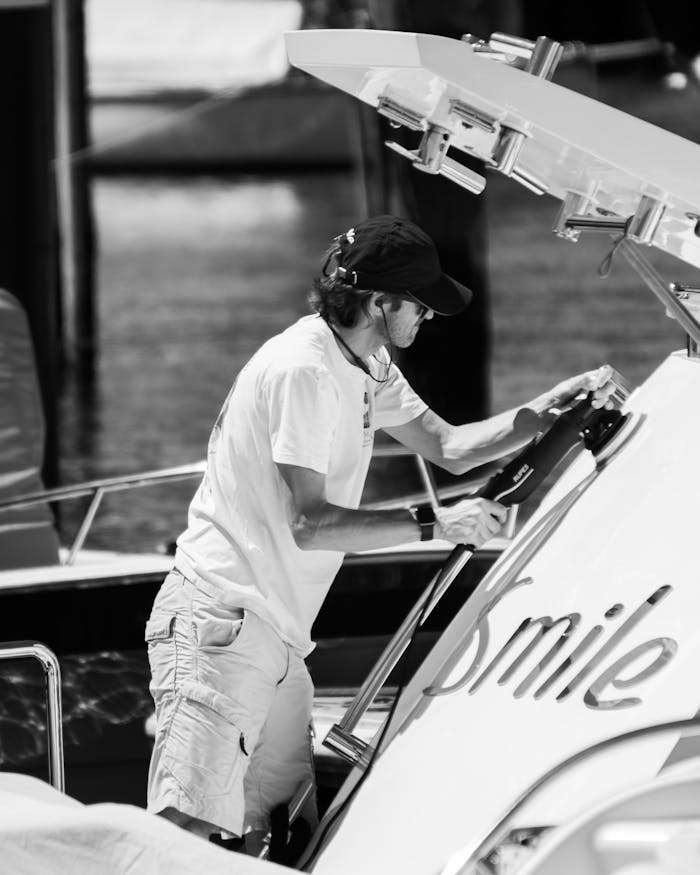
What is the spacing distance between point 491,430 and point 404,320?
0.40 metres

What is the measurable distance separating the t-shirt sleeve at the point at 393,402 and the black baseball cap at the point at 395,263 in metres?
0.34

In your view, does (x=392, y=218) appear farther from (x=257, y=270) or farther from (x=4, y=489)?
(x=257, y=270)

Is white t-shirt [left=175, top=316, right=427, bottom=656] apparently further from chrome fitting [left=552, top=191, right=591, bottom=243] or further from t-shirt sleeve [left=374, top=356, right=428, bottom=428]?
chrome fitting [left=552, top=191, right=591, bottom=243]

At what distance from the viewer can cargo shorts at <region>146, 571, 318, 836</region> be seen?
239 cm

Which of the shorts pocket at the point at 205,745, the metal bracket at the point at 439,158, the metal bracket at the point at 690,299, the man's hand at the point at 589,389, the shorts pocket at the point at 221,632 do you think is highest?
the metal bracket at the point at 439,158

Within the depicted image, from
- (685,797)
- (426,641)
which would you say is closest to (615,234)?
(685,797)

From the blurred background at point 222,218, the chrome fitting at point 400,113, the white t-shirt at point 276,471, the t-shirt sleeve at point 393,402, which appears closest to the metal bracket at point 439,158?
the chrome fitting at point 400,113

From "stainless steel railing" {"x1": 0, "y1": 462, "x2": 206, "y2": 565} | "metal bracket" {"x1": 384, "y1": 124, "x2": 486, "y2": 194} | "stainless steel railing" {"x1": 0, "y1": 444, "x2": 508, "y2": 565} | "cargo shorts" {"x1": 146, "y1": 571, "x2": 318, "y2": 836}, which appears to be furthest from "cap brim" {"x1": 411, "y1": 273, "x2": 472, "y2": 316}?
"stainless steel railing" {"x1": 0, "y1": 462, "x2": 206, "y2": 565}

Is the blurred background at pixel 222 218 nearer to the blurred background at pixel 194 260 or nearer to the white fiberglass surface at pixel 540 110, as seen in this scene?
the blurred background at pixel 194 260

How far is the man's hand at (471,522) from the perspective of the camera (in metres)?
2.34

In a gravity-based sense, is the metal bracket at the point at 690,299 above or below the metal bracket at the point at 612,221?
below

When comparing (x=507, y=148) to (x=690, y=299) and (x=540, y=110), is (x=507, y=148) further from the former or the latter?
(x=690, y=299)

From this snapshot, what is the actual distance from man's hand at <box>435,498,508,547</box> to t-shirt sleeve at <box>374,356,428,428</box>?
1.43 ft

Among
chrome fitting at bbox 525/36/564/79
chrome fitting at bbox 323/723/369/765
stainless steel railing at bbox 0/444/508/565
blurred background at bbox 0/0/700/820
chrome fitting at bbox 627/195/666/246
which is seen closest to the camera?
chrome fitting at bbox 627/195/666/246
